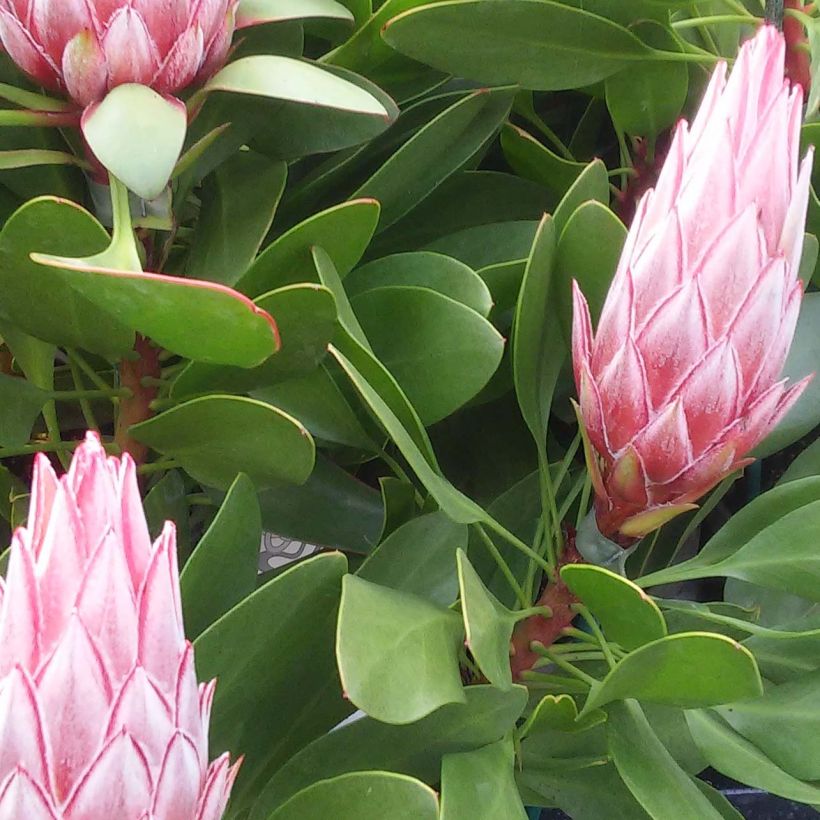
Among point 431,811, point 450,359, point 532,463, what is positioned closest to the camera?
point 431,811

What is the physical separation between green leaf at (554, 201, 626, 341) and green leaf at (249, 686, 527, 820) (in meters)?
0.27

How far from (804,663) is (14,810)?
0.52m

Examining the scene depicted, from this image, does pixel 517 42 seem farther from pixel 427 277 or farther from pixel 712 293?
pixel 712 293

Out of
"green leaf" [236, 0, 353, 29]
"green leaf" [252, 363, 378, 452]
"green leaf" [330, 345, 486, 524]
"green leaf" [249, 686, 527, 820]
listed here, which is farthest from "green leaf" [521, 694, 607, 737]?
"green leaf" [236, 0, 353, 29]

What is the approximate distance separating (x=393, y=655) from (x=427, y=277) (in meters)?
0.28

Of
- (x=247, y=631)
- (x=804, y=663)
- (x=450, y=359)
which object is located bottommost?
(x=804, y=663)

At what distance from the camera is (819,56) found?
73 cm

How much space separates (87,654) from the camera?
37 cm

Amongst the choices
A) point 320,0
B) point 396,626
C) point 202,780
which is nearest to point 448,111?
point 320,0

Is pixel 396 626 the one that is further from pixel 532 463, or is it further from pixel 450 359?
pixel 532 463

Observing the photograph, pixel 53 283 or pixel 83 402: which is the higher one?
pixel 53 283

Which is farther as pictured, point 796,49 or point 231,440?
point 796,49

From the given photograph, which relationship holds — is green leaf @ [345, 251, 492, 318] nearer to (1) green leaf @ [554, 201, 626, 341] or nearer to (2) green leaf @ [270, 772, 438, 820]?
(1) green leaf @ [554, 201, 626, 341]

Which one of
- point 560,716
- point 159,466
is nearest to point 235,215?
point 159,466
